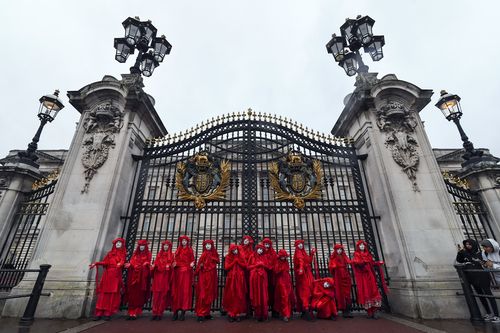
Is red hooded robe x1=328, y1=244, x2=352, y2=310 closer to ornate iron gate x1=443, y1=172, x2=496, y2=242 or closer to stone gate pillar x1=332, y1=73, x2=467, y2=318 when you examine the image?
stone gate pillar x1=332, y1=73, x2=467, y2=318

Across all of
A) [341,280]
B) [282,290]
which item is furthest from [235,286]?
[341,280]

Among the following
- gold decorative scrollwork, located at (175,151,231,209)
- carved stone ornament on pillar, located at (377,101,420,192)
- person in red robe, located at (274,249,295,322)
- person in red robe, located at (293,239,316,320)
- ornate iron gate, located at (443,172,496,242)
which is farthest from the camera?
ornate iron gate, located at (443,172,496,242)

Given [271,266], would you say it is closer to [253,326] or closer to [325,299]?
[253,326]

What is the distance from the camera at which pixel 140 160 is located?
866 cm

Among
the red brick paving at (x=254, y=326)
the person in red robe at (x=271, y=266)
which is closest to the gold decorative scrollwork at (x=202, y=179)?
the person in red robe at (x=271, y=266)

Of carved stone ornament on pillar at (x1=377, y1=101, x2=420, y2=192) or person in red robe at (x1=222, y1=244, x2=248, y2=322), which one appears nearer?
person in red robe at (x1=222, y1=244, x2=248, y2=322)

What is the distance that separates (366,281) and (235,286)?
3306mm

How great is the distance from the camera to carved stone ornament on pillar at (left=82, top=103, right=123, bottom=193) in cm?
760

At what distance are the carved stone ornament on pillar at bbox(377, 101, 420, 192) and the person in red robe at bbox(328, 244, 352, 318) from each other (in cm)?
329

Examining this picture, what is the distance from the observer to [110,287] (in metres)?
5.86

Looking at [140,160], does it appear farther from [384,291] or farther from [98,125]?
[384,291]

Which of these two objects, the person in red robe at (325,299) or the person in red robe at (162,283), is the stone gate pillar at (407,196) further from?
the person in red robe at (162,283)

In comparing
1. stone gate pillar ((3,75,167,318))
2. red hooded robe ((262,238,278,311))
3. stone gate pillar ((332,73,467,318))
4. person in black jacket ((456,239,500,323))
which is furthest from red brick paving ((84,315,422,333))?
person in black jacket ((456,239,500,323))

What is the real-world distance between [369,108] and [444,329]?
20.9 feet
